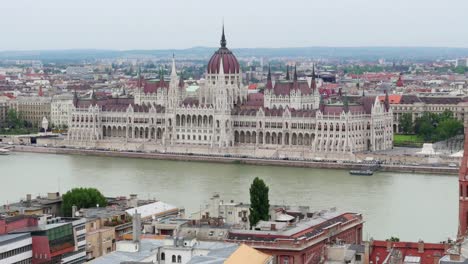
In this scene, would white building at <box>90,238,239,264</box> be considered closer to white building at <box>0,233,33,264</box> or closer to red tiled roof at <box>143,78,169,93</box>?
white building at <box>0,233,33,264</box>

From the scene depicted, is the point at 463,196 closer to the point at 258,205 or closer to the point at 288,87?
the point at 258,205

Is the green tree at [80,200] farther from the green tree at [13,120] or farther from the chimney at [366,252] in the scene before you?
the green tree at [13,120]

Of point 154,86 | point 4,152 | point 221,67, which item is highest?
point 221,67

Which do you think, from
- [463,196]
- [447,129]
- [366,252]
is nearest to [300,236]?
[366,252]

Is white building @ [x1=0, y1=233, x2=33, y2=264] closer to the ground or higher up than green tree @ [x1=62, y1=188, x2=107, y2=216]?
higher up

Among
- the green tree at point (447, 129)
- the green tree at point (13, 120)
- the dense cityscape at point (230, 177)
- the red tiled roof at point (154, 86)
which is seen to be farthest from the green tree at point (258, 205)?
the green tree at point (13, 120)

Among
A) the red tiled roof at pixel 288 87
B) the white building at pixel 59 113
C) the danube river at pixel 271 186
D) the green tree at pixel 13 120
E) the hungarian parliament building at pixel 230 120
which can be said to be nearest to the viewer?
the danube river at pixel 271 186

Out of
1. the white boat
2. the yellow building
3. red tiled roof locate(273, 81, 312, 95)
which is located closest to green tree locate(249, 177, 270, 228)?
the yellow building
